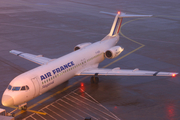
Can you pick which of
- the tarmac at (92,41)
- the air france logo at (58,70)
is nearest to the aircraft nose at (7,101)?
the tarmac at (92,41)

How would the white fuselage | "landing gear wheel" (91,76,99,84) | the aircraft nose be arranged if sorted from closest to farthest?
the aircraft nose, the white fuselage, "landing gear wheel" (91,76,99,84)

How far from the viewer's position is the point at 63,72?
90.1 ft

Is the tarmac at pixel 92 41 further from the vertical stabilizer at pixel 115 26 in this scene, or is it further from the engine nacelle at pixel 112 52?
the vertical stabilizer at pixel 115 26

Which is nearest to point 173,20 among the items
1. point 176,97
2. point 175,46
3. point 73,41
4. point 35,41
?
point 175,46

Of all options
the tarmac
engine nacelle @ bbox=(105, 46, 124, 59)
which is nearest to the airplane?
engine nacelle @ bbox=(105, 46, 124, 59)

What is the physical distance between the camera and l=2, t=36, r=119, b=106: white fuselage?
933 inches

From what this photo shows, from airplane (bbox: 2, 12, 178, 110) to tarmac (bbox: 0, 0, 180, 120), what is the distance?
1484 millimetres

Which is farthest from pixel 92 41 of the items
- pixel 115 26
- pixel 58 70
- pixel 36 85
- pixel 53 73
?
pixel 36 85

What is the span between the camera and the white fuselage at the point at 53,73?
2370cm

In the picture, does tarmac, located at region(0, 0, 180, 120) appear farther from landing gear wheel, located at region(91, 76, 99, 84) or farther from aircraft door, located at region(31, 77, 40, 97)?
aircraft door, located at region(31, 77, 40, 97)

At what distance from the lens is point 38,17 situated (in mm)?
61281

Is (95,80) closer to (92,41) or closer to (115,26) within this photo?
(115,26)

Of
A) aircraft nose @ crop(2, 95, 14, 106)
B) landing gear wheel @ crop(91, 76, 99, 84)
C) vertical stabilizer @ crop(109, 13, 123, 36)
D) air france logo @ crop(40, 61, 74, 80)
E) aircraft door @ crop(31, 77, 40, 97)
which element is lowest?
landing gear wheel @ crop(91, 76, 99, 84)

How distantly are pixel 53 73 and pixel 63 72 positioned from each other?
134cm
